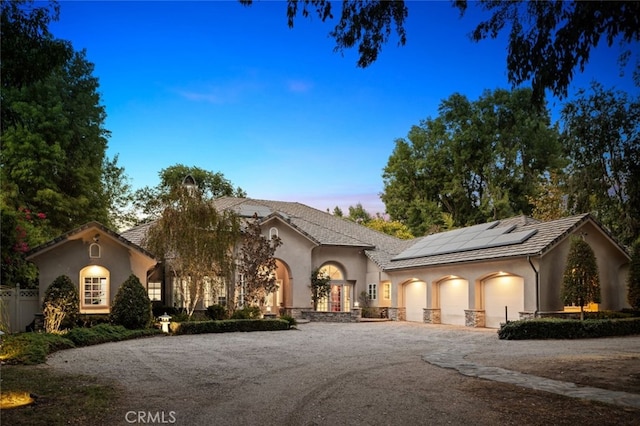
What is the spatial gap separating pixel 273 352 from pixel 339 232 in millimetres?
20900

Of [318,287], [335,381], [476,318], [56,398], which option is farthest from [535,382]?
[318,287]

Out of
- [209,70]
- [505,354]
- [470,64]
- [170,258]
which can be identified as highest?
[209,70]

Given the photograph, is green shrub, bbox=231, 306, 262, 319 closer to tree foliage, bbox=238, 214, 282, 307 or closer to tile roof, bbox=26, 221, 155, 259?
tree foliage, bbox=238, 214, 282, 307

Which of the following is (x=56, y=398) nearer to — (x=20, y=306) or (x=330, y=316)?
(x=20, y=306)

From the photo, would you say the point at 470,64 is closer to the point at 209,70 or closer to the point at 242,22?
the point at 242,22

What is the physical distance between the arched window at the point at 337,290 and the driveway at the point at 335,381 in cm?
1456

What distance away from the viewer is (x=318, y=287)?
102ft

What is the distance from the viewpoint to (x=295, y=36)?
13.6m

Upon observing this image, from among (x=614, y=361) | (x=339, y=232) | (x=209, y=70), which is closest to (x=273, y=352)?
(x=614, y=361)

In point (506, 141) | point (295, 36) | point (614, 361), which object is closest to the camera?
point (614, 361)

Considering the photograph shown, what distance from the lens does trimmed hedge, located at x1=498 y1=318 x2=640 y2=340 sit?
703 inches

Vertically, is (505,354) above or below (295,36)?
below

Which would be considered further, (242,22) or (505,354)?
(505,354)

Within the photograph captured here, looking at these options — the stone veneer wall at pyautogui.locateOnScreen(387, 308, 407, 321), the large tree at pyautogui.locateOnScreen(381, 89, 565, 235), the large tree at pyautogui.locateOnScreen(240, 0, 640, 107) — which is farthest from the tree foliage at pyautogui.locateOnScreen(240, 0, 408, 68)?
the large tree at pyautogui.locateOnScreen(381, 89, 565, 235)
